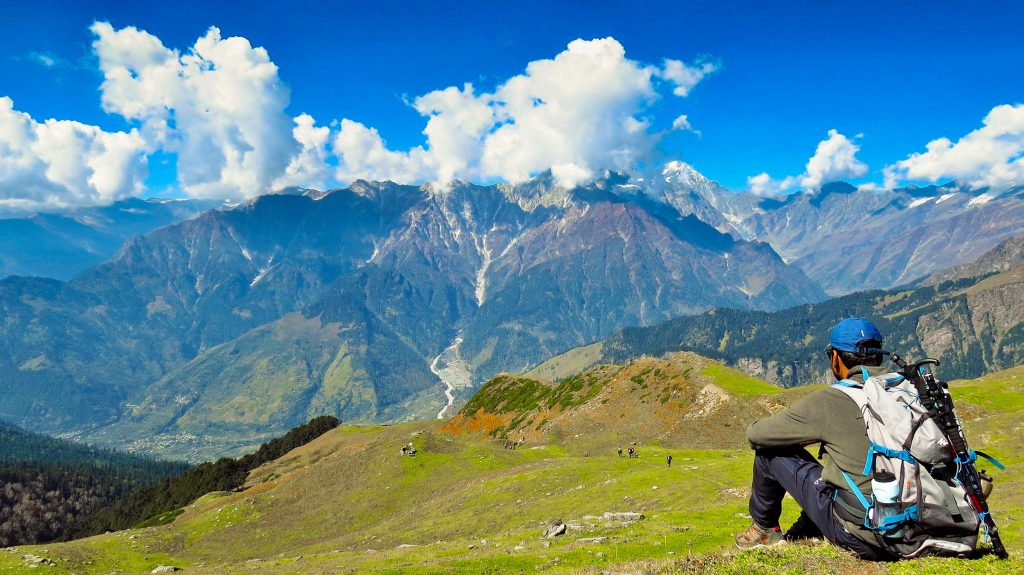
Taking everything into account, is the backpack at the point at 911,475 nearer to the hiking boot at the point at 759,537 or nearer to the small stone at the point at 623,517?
the hiking boot at the point at 759,537

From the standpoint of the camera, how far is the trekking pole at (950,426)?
28.1 feet

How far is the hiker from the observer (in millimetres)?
9539

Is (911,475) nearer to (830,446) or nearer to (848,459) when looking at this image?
(848,459)

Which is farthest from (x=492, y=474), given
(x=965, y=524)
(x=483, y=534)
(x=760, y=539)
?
(x=965, y=524)

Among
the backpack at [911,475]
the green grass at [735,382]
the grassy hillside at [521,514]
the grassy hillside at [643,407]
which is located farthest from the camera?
the green grass at [735,382]

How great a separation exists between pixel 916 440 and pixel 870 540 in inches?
97.9

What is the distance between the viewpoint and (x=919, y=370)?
30.2 feet

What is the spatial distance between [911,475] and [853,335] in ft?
8.84

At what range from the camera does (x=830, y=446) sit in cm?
973

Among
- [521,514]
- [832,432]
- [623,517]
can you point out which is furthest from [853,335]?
[521,514]

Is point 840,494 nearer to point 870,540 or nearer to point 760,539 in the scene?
point 870,540

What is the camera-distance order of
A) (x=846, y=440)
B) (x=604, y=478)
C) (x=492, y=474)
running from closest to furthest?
(x=846, y=440) → (x=604, y=478) → (x=492, y=474)

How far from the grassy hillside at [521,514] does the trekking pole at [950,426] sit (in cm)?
123

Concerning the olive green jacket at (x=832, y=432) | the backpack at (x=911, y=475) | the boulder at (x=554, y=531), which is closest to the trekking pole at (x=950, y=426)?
the backpack at (x=911, y=475)
